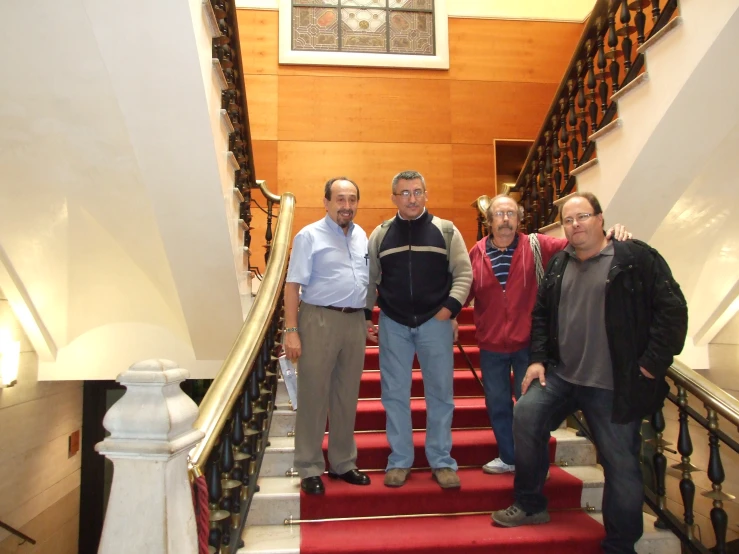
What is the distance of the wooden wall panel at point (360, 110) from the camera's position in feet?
18.5

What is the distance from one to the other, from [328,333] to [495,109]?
177 inches

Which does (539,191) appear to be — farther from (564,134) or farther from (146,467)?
(146,467)

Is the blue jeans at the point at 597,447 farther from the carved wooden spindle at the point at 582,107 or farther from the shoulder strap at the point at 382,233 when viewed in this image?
the carved wooden spindle at the point at 582,107

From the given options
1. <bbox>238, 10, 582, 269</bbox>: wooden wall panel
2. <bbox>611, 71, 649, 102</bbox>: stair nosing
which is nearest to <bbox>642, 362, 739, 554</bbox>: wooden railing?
<bbox>611, 71, 649, 102</bbox>: stair nosing

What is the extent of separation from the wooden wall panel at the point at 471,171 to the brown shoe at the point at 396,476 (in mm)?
3900

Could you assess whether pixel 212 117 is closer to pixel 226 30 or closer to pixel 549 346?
pixel 226 30

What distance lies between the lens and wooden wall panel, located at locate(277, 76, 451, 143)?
18.5 feet

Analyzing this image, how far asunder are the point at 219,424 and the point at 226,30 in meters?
2.15

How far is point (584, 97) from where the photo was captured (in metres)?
3.33

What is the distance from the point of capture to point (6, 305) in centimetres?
319

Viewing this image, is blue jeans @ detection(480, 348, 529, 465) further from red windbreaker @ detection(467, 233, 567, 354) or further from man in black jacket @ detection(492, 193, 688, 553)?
man in black jacket @ detection(492, 193, 688, 553)

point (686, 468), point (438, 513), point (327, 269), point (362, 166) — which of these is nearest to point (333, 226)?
point (327, 269)

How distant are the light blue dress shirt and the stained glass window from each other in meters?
4.09

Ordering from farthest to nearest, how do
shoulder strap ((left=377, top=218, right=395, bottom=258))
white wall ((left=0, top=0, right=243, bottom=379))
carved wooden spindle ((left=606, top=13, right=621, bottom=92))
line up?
carved wooden spindle ((left=606, top=13, right=621, bottom=92)), shoulder strap ((left=377, top=218, right=395, bottom=258)), white wall ((left=0, top=0, right=243, bottom=379))
